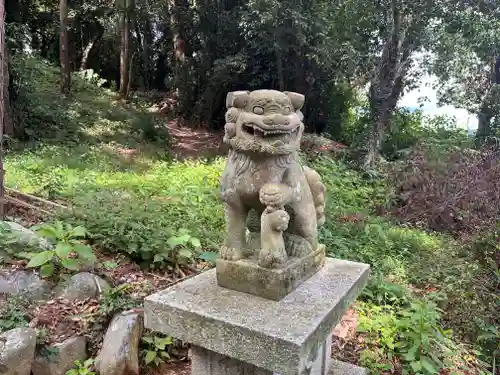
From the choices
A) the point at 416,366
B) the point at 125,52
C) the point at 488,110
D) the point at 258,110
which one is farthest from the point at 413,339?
the point at 125,52

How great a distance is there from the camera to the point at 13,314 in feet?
9.20

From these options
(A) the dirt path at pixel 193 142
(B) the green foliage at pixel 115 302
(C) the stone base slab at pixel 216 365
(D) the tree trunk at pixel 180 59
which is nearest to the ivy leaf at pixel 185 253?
(B) the green foliage at pixel 115 302

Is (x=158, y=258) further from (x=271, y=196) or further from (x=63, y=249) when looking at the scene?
(x=271, y=196)

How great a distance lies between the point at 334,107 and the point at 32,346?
1089cm

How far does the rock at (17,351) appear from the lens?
2.54 m

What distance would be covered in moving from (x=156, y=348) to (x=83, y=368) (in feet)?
1.54

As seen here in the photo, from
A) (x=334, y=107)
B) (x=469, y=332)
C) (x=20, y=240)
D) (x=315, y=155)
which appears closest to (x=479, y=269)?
(x=469, y=332)

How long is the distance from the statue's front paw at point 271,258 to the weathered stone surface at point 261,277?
0.06 ft

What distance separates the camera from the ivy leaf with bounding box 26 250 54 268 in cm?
Answer: 310

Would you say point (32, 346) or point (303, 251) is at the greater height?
point (303, 251)

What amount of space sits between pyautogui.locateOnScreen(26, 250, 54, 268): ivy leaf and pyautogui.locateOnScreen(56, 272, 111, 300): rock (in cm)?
22

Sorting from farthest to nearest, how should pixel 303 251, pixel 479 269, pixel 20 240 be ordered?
pixel 479 269
pixel 20 240
pixel 303 251

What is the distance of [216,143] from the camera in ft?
37.3

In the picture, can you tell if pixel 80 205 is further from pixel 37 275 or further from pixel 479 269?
pixel 479 269
